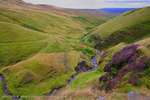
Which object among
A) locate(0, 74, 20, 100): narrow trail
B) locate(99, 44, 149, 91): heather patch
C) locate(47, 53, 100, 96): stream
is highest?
locate(99, 44, 149, 91): heather patch

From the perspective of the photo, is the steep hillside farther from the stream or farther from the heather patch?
the heather patch

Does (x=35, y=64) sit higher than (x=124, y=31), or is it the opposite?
(x=124, y=31)

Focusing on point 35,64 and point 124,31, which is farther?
point 124,31

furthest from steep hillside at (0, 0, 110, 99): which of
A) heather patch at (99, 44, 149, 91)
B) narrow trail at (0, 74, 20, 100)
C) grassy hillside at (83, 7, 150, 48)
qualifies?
heather patch at (99, 44, 149, 91)

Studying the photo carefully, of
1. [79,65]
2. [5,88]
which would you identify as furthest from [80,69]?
[5,88]

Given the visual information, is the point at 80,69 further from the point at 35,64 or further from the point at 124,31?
the point at 124,31

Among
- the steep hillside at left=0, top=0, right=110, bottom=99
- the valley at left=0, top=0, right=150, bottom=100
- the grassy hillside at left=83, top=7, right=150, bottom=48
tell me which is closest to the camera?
the valley at left=0, top=0, right=150, bottom=100

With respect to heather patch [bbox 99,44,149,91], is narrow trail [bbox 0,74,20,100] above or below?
below

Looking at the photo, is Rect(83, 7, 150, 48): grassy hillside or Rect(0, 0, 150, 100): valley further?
Rect(83, 7, 150, 48): grassy hillside

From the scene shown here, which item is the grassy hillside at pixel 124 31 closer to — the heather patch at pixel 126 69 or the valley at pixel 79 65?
the valley at pixel 79 65
